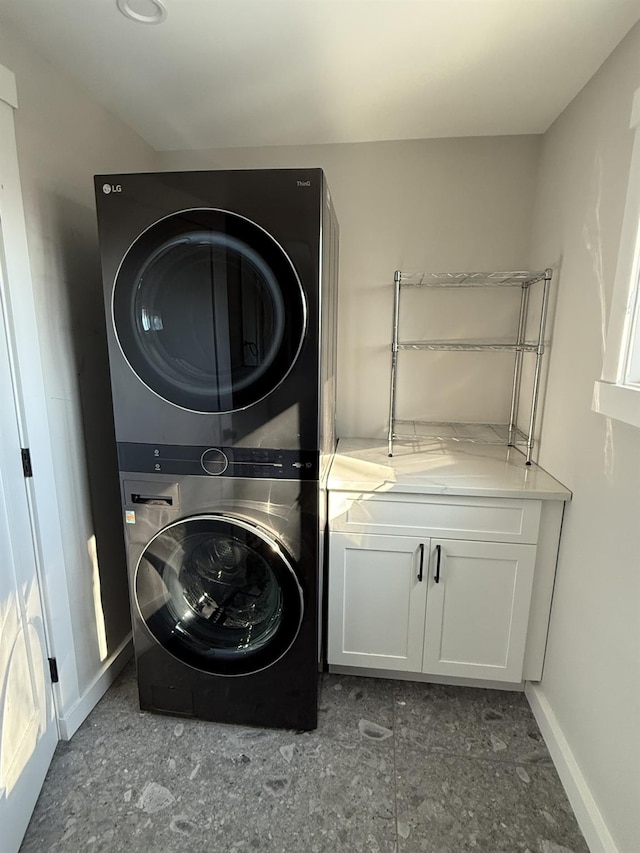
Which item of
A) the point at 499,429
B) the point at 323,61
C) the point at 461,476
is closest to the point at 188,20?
the point at 323,61

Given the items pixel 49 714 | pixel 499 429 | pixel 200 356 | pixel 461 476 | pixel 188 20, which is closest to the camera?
pixel 188 20

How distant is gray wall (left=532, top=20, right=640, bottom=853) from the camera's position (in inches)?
46.7

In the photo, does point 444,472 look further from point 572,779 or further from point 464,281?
point 572,779

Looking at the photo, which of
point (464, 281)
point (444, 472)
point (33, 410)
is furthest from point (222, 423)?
point (464, 281)

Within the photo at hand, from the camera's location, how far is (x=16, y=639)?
1.32 meters

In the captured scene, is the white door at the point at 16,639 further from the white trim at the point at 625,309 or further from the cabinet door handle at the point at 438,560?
the white trim at the point at 625,309

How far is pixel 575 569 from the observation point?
58.9 inches

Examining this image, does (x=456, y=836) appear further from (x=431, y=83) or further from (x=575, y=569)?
(x=431, y=83)

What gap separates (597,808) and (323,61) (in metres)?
2.38

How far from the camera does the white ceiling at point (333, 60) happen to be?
1.21 m

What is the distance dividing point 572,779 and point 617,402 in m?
1.17

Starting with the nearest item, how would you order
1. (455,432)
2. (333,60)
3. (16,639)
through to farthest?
(16,639) < (333,60) < (455,432)

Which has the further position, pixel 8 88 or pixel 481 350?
pixel 481 350

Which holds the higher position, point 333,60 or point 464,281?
point 333,60
